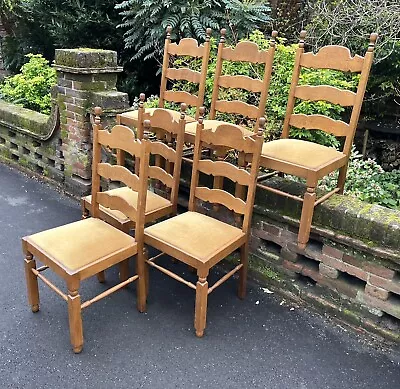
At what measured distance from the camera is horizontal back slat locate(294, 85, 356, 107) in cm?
243

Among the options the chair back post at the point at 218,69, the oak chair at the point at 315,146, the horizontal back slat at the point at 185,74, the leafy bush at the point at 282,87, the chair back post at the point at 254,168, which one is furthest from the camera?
the leafy bush at the point at 282,87

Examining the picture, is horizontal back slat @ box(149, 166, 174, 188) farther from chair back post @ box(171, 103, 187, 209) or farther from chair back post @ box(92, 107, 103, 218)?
chair back post @ box(92, 107, 103, 218)

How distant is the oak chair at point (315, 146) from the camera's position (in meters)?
2.29

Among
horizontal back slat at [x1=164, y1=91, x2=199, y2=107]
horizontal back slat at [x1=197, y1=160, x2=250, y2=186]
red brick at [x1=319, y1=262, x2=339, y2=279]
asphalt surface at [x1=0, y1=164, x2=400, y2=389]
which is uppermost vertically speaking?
horizontal back slat at [x1=164, y1=91, x2=199, y2=107]

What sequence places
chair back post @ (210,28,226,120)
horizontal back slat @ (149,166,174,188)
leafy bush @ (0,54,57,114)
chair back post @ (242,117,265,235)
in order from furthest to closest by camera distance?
1. leafy bush @ (0,54,57,114)
2. chair back post @ (210,28,226,120)
3. horizontal back slat @ (149,166,174,188)
4. chair back post @ (242,117,265,235)

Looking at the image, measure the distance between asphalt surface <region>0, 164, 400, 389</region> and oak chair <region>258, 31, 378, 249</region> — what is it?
53 centimetres

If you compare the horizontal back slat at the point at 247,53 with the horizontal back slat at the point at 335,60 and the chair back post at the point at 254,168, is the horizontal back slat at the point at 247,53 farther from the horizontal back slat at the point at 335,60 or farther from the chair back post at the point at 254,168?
the chair back post at the point at 254,168

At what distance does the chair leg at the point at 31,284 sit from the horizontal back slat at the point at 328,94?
1.87 metres

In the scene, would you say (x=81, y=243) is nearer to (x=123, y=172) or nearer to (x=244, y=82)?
(x=123, y=172)

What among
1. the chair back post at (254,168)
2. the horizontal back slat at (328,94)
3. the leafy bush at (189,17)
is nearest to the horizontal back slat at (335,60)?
the horizontal back slat at (328,94)

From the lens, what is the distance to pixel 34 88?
4.93 metres

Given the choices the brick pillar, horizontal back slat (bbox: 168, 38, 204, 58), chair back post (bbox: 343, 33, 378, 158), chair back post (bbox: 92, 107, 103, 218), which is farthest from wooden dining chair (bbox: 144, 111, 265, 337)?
the brick pillar

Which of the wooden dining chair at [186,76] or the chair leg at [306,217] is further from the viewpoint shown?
the wooden dining chair at [186,76]

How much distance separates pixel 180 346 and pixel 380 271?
112cm
